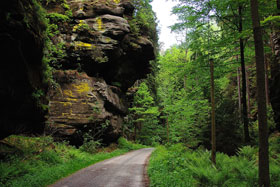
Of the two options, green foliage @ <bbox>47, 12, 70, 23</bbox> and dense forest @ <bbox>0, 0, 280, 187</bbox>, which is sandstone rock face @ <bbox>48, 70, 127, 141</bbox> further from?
green foliage @ <bbox>47, 12, 70, 23</bbox>

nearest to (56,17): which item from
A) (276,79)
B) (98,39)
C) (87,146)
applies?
(98,39)

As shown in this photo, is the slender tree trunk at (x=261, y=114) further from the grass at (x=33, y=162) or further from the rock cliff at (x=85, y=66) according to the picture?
the rock cliff at (x=85, y=66)

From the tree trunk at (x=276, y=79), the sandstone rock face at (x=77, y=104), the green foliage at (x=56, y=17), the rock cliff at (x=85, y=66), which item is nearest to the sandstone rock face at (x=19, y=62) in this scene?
the rock cliff at (x=85, y=66)

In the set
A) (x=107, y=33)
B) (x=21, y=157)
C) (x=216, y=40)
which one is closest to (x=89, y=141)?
(x=21, y=157)

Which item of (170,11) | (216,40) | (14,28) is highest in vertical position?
(170,11)

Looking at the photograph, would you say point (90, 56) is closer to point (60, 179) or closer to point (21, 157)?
point (21, 157)

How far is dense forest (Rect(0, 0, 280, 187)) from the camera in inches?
257

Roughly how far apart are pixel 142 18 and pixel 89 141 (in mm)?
17556

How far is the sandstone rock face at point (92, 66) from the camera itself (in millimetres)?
15391

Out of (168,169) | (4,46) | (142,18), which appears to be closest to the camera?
(4,46)

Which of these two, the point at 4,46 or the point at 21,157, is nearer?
the point at 4,46

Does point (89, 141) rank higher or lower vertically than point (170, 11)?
lower

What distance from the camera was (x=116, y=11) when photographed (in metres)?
20.0

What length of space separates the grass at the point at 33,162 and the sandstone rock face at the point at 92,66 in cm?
296
